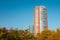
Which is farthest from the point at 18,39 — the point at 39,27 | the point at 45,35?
the point at 39,27

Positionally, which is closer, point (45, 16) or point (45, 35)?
point (45, 35)

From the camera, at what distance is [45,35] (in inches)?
2288

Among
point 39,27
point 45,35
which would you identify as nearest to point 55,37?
point 45,35

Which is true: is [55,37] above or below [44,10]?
below

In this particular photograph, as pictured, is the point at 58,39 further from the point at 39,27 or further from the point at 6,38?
the point at 39,27

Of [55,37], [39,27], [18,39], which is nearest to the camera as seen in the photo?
[18,39]

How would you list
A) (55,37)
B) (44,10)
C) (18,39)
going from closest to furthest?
1. (18,39)
2. (55,37)
3. (44,10)

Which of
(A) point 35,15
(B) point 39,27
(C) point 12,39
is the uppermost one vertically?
(A) point 35,15

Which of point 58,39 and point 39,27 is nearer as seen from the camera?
point 58,39

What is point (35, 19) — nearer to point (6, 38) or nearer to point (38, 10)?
Answer: point (38, 10)

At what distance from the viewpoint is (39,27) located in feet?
468

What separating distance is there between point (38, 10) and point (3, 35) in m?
115

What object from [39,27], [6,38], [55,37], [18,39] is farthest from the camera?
[39,27]

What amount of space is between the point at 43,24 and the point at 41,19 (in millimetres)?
4853
